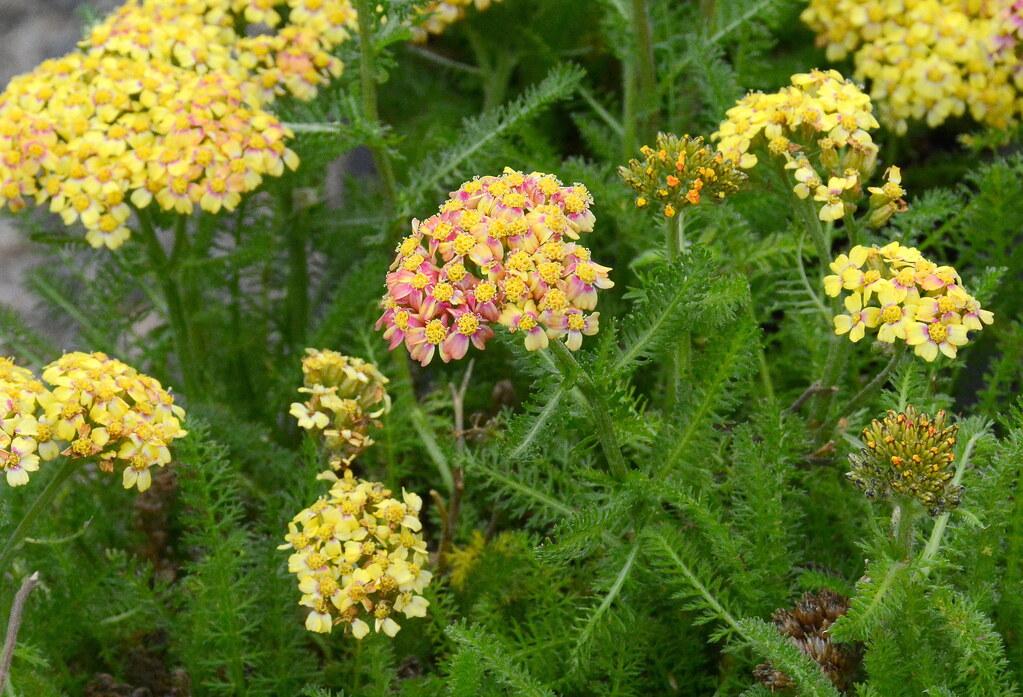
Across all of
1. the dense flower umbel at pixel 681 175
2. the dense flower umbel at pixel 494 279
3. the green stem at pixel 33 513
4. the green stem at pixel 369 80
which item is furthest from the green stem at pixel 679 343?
the green stem at pixel 33 513

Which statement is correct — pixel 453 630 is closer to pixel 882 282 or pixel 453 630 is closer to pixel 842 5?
pixel 882 282

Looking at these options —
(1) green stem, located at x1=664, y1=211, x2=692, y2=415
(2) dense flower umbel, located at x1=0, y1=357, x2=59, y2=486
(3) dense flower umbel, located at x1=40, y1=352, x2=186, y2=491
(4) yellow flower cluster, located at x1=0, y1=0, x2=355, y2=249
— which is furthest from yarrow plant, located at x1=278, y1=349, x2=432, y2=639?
(4) yellow flower cluster, located at x1=0, y1=0, x2=355, y2=249

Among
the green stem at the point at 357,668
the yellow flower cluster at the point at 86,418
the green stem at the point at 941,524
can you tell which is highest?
the yellow flower cluster at the point at 86,418

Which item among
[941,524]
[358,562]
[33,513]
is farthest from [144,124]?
[941,524]

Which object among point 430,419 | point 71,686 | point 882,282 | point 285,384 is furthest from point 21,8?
point 882,282

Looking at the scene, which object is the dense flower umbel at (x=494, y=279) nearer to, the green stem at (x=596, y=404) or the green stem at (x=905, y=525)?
the green stem at (x=596, y=404)
